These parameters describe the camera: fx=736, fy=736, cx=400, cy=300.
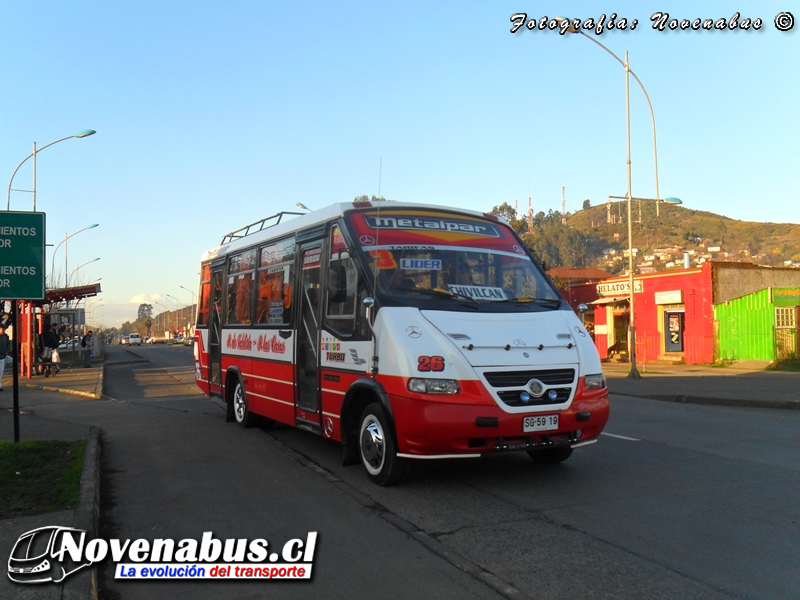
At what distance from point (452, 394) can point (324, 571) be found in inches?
82.0

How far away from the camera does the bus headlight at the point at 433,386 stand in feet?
21.2

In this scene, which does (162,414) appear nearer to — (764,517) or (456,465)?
(456,465)

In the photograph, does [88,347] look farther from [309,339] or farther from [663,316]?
[309,339]

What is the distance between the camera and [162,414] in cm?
1435

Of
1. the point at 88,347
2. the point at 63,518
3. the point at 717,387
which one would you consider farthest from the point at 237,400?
the point at 88,347

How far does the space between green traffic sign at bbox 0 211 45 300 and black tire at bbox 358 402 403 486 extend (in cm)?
487

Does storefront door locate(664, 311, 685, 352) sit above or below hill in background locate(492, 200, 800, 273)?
below

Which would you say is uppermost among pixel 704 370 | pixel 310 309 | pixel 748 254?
pixel 748 254

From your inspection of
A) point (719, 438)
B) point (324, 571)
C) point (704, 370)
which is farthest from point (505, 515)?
point (704, 370)

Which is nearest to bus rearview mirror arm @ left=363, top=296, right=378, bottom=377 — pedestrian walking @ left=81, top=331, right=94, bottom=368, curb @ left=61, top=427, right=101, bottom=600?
curb @ left=61, top=427, right=101, bottom=600

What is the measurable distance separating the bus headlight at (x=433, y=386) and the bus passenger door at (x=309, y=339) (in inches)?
86.6

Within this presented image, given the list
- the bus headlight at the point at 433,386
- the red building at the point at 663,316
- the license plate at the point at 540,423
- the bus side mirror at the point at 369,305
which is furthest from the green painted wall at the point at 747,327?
the bus headlight at the point at 433,386

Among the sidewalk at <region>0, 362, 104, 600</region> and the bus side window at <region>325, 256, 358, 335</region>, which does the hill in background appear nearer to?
the sidewalk at <region>0, 362, 104, 600</region>

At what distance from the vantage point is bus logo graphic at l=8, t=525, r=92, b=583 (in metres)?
4.62
